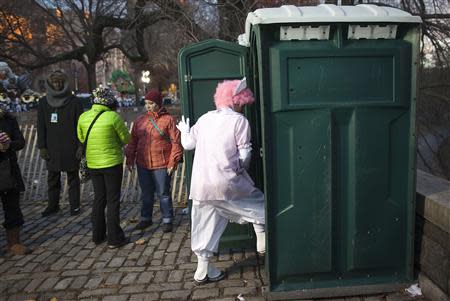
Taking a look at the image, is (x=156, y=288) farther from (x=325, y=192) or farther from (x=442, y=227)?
(x=442, y=227)

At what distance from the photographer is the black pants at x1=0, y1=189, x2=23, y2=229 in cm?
473

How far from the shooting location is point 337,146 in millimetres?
3291

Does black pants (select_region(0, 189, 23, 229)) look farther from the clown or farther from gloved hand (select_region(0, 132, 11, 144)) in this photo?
the clown

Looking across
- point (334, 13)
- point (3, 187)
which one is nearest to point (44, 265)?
point (3, 187)

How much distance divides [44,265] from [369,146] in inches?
141

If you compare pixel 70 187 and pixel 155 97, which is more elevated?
pixel 155 97

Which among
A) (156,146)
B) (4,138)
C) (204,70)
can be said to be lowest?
(156,146)

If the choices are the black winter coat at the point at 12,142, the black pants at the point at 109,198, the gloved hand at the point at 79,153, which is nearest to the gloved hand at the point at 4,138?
the black winter coat at the point at 12,142

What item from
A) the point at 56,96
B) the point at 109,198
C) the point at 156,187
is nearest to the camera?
the point at 109,198

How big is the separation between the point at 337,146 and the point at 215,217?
123 centimetres

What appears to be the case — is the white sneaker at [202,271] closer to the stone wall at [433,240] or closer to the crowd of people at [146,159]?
the crowd of people at [146,159]

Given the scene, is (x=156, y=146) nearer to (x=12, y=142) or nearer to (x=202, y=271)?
(x=12, y=142)

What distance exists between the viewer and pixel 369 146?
3279mm

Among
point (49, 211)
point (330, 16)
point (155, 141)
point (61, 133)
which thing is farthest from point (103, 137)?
point (330, 16)
